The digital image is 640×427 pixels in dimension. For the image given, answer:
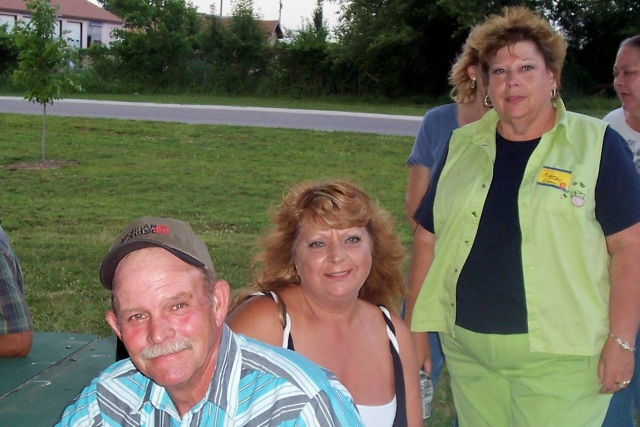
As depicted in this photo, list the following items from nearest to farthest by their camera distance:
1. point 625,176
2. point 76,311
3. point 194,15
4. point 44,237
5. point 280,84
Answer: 1. point 625,176
2. point 76,311
3. point 44,237
4. point 280,84
5. point 194,15

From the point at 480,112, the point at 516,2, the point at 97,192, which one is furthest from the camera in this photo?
the point at 516,2

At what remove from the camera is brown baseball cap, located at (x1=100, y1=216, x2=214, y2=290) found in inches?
61.5

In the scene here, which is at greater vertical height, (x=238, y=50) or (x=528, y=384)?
(x=238, y=50)

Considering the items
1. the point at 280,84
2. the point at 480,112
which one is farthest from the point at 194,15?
the point at 480,112

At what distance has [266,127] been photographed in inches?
603

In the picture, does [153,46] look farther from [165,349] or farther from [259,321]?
[165,349]

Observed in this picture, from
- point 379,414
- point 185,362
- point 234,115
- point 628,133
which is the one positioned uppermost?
point 628,133

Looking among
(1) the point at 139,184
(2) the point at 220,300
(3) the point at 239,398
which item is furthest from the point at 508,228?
(1) the point at 139,184

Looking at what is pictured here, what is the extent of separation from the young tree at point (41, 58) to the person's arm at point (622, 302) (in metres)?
11.7

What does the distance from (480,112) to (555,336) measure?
1129 millimetres

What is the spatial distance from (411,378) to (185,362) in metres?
1.02

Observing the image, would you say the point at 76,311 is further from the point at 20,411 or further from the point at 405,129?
the point at 405,129

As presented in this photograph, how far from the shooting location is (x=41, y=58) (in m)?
12.7

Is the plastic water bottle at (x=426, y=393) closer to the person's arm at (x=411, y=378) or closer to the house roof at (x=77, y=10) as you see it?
the person's arm at (x=411, y=378)
